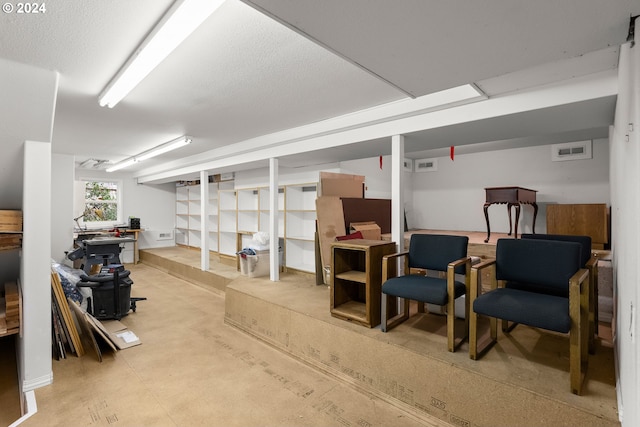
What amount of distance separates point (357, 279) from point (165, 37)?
221 cm

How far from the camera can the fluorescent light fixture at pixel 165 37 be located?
1471mm

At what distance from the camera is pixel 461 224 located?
6.03 m

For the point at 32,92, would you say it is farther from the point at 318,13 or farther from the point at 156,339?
the point at 156,339

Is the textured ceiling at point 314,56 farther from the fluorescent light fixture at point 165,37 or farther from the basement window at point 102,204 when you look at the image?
the basement window at point 102,204

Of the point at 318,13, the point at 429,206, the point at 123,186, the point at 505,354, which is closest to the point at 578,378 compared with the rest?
the point at 505,354

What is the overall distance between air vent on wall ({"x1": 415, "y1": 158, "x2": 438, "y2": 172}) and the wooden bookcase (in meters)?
3.97

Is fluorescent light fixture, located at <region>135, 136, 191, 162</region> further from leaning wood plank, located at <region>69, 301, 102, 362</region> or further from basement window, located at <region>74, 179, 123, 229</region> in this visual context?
basement window, located at <region>74, 179, 123, 229</region>

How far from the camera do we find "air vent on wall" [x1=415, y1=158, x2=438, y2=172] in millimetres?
6406

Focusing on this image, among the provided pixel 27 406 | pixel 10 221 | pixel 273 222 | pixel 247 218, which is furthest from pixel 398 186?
pixel 247 218

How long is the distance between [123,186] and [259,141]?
222 inches

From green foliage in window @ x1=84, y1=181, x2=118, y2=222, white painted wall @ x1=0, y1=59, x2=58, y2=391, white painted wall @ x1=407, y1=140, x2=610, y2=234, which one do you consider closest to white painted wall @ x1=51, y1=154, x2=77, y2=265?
white painted wall @ x1=0, y1=59, x2=58, y2=391

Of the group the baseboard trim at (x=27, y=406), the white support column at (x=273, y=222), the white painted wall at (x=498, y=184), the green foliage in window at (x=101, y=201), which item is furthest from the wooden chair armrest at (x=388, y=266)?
the green foliage in window at (x=101, y=201)

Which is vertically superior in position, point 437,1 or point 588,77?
point 588,77

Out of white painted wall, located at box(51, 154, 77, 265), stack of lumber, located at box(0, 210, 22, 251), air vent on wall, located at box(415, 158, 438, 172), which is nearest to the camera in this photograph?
stack of lumber, located at box(0, 210, 22, 251)
